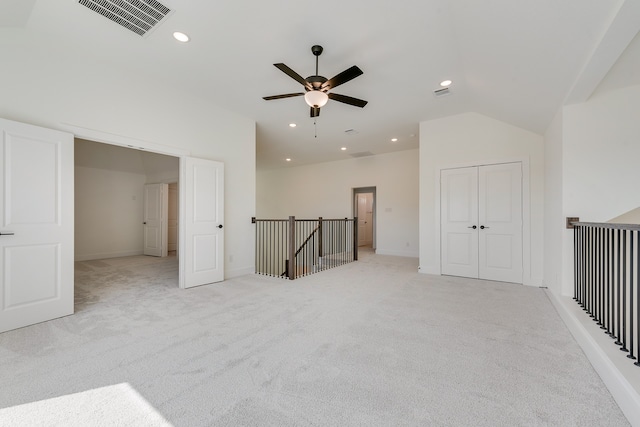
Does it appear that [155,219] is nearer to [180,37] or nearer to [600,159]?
[180,37]

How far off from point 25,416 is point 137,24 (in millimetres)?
3287

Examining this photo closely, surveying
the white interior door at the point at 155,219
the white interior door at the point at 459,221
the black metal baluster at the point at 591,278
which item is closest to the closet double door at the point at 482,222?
the white interior door at the point at 459,221

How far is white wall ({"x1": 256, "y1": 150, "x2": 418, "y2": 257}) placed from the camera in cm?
742

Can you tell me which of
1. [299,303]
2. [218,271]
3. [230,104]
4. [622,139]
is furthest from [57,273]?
[622,139]

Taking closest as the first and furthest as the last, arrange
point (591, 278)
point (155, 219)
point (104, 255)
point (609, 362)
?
1. point (609, 362)
2. point (591, 278)
3. point (104, 255)
4. point (155, 219)

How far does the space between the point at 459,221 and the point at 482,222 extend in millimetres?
368

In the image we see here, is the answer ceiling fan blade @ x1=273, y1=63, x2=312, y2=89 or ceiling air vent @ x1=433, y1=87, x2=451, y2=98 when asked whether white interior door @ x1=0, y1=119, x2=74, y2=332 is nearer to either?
ceiling fan blade @ x1=273, y1=63, x2=312, y2=89

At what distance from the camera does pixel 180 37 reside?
2.85m

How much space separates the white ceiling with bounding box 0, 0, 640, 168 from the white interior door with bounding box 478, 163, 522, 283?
0.87 metres

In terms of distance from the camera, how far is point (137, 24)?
8.73ft

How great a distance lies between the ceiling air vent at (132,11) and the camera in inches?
94.1

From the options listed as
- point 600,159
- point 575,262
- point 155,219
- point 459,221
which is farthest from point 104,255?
point 600,159

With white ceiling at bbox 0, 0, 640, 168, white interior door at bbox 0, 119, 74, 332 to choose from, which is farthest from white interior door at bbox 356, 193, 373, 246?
white interior door at bbox 0, 119, 74, 332

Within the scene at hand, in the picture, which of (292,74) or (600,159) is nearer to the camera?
(292,74)
